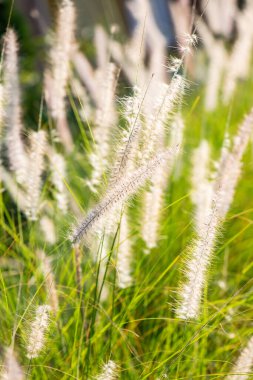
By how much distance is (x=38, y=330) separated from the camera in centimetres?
145

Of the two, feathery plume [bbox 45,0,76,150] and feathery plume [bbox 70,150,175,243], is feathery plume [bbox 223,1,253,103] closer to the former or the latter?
feathery plume [bbox 45,0,76,150]

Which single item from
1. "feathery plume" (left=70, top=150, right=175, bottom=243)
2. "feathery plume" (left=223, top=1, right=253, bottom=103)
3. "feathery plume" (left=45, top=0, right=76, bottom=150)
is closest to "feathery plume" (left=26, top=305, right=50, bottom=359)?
"feathery plume" (left=70, top=150, right=175, bottom=243)

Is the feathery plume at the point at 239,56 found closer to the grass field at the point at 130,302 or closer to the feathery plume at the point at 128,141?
the grass field at the point at 130,302

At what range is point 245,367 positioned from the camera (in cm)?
163

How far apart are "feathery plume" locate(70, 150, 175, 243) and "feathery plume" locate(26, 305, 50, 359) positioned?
7.7 inches

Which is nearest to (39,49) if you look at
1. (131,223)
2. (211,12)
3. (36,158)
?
(211,12)

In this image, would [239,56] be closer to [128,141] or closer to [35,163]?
[35,163]

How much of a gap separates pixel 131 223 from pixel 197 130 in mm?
1337

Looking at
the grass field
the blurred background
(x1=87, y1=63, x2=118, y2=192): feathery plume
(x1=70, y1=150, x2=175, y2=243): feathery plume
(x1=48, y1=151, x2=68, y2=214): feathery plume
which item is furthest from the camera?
the blurred background

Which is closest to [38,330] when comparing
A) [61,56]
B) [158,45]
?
[61,56]

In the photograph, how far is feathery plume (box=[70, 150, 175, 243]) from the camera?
4.50 feet

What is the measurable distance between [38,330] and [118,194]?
0.38m

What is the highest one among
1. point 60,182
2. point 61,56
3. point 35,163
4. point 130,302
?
point 61,56

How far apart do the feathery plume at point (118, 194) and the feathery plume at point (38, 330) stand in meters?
0.20
